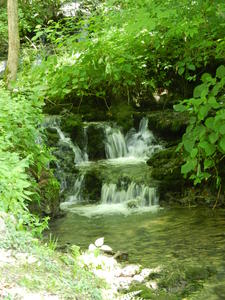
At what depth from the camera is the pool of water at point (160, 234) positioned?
5.88 meters

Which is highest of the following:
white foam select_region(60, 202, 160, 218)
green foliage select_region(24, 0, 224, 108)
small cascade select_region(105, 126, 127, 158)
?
green foliage select_region(24, 0, 224, 108)

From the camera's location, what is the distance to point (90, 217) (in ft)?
27.6

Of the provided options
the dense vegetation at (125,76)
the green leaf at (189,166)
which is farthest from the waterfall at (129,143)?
the green leaf at (189,166)

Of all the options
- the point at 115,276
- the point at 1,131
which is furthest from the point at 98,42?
the point at 115,276

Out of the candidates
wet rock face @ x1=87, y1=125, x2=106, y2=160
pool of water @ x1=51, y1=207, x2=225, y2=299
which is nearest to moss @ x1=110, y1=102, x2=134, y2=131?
wet rock face @ x1=87, y1=125, x2=106, y2=160

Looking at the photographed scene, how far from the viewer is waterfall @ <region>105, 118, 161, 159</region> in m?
11.5

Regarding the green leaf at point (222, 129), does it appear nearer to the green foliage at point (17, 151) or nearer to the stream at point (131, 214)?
the stream at point (131, 214)

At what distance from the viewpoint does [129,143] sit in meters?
11.6

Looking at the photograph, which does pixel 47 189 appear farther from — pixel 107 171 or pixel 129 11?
pixel 129 11

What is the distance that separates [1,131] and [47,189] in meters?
2.17

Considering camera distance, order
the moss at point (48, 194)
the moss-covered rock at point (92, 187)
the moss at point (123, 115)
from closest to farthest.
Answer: the moss at point (48, 194)
the moss-covered rock at point (92, 187)
the moss at point (123, 115)

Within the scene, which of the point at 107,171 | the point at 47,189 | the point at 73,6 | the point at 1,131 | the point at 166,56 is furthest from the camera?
the point at 73,6

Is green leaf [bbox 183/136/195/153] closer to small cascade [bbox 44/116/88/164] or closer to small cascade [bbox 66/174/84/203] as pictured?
small cascade [bbox 66/174/84/203]

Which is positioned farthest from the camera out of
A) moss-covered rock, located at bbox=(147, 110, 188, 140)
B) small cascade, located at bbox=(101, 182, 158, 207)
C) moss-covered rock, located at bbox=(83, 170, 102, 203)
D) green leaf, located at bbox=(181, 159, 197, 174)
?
moss-covered rock, located at bbox=(147, 110, 188, 140)
